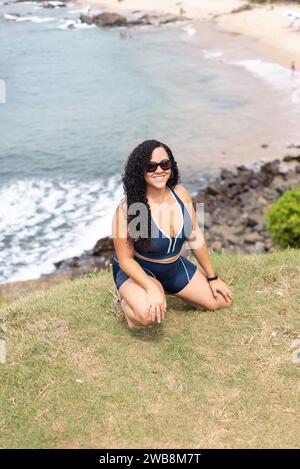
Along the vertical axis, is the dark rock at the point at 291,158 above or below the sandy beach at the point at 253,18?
below

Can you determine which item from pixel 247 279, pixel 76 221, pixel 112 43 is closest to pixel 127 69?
pixel 112 43

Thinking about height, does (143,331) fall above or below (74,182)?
above

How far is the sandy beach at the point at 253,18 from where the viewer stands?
4231cm

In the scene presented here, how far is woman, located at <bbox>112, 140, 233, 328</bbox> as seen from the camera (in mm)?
5828

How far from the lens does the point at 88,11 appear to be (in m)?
64.9

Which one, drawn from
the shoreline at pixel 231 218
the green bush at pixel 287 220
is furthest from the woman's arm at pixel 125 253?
the green bush at pixel 287 220

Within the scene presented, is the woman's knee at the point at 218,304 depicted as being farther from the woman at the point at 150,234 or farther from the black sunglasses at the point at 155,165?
the black sunglasses at the point at 155,165

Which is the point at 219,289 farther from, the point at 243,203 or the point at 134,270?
the point at 243,203

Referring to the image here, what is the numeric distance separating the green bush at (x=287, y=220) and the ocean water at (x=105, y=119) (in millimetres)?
5927

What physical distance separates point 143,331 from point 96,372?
31.3 inches

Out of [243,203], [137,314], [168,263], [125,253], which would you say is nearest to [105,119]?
[243,203]

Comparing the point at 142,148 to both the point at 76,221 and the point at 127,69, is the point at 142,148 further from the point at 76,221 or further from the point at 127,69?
the point at 127,69

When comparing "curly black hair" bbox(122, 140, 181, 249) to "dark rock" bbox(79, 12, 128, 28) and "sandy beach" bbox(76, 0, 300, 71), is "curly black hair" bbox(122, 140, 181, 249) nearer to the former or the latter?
"sandy beach" bbox(76, 0, 300, 71)

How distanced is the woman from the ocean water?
949 centimetres
